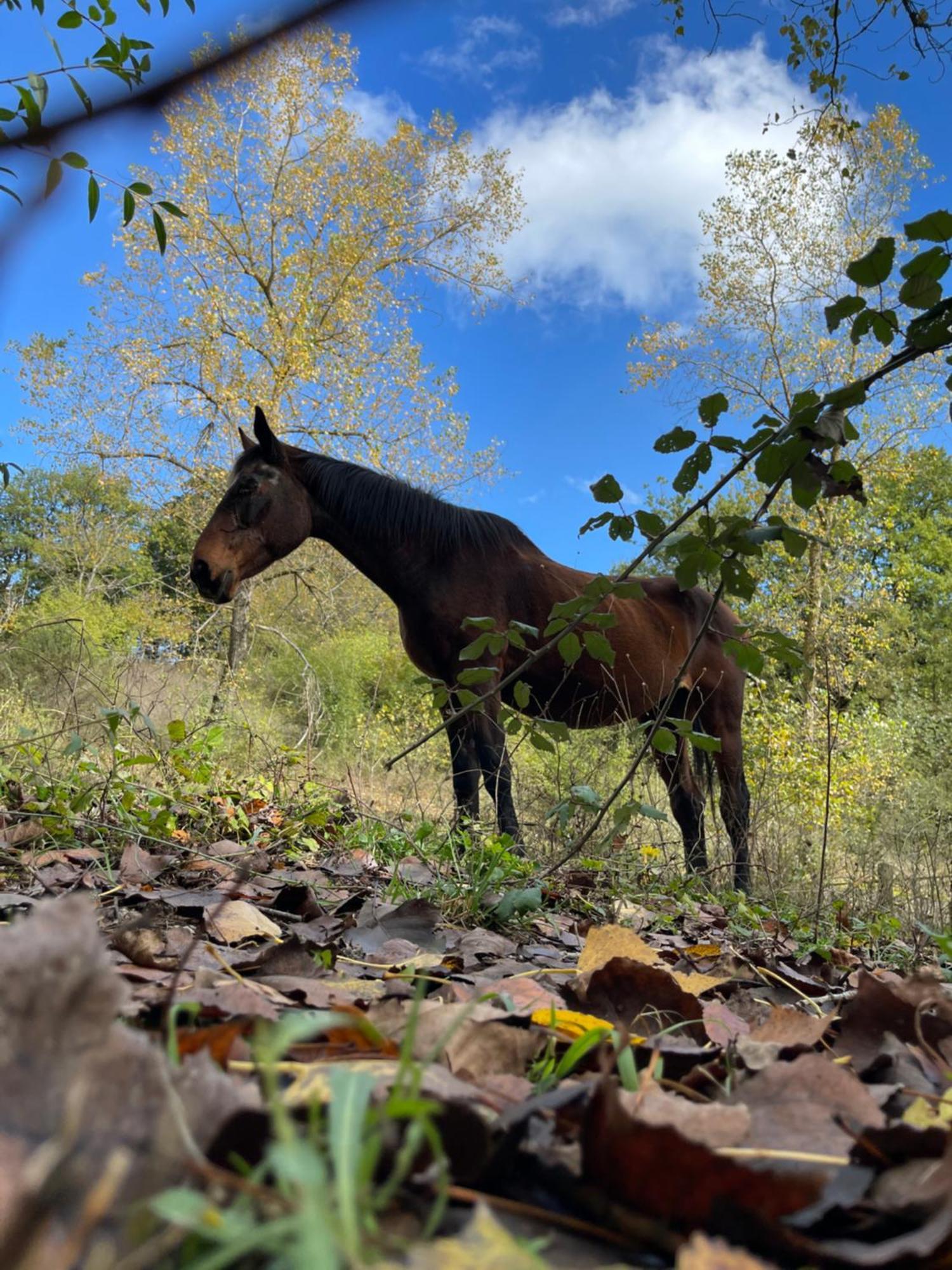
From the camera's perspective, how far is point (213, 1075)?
500mm

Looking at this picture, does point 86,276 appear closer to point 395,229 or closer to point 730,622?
point 395,229

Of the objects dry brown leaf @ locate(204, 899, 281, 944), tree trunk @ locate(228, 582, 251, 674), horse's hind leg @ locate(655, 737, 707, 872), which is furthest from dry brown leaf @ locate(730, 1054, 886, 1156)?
tree trunk @ locate(228, 582, 251, 674)

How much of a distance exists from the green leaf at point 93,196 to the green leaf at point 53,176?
28 cm

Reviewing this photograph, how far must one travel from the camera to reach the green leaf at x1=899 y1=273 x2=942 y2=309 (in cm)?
150

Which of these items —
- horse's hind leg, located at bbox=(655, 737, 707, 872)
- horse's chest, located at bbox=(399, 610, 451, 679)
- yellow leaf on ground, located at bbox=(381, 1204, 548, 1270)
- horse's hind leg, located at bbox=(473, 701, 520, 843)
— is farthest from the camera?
horse's hind leg, located at bbox=(655, 737, 707, 872)

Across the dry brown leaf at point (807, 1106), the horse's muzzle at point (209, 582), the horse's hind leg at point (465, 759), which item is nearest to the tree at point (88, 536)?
the horse's muzzle at point (209, 582)

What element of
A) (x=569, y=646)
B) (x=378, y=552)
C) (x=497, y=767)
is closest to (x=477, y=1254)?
(x=569, y=646)

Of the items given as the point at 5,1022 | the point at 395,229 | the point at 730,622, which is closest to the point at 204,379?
the point at 395,229

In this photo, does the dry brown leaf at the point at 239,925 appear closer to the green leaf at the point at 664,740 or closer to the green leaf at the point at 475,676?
the green leaf at the point at 475,676

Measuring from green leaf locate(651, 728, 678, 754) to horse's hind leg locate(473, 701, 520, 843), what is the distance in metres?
1.59

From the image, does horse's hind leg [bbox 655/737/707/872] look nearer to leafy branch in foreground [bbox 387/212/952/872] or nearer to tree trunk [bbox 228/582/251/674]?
leafy branch in foreground [bbox 387/212/952/872]

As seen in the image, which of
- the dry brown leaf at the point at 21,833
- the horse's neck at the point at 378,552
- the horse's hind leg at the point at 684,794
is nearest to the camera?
the dry brown leaf at the point at 21,833

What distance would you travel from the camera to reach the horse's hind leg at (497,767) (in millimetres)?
4094

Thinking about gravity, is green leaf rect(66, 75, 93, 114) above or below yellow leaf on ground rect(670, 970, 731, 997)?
above
